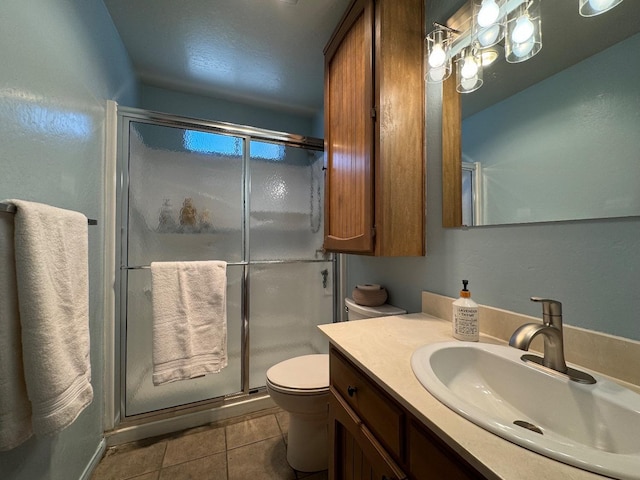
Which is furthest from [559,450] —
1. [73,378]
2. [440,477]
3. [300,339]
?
[300,339]

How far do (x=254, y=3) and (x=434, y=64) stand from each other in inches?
39.4

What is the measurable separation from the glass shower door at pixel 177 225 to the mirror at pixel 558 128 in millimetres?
1422

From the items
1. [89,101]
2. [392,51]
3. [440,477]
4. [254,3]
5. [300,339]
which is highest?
[254,3]

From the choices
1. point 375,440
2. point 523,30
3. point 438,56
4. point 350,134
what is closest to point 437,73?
point 438,56

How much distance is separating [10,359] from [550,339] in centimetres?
138

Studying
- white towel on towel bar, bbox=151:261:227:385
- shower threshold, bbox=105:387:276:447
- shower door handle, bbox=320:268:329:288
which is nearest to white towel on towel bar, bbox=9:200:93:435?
white towel on towel bar, bbox=151:261:227:385

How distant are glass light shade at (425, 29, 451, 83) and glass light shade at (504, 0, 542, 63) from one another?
0.22 metres

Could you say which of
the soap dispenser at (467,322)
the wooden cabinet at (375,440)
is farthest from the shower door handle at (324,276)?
the soap dispenser at (467,322)

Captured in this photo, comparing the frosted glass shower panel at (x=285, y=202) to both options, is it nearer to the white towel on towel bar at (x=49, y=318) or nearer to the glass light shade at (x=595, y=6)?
the white towel on towel bar at (x=49, y=318)

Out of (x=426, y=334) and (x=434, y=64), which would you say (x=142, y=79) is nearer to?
(x=434, y=64)

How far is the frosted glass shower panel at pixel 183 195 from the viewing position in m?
1.57

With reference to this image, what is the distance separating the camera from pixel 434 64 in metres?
1.08

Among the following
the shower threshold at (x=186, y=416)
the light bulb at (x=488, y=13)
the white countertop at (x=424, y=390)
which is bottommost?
the shower threshold at (x=186, y=416)

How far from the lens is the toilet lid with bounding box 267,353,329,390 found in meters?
1.24
